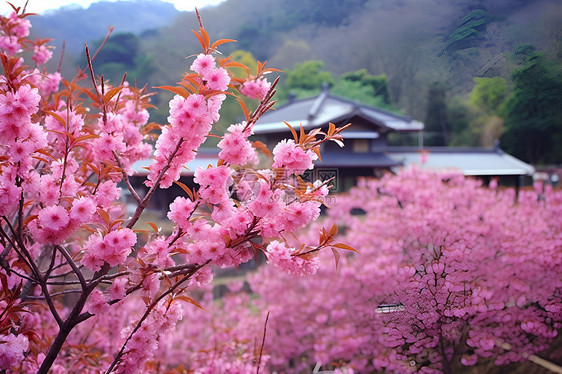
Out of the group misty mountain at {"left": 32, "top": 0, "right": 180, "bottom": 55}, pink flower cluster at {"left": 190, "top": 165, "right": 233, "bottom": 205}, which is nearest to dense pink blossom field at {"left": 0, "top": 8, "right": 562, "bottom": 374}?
pink flower cluster at {"left": 190, "top": 165, "right": 233, "bottom": 205}

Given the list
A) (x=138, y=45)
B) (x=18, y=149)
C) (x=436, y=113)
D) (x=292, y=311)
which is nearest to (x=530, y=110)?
(x=436, y=113)

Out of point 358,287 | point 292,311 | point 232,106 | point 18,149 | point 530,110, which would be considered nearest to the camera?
point 18,149

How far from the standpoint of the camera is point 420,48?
44.1 inches

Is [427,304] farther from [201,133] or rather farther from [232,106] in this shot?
[232,106]

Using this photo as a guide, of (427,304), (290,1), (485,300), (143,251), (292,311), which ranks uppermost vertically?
(290,1)

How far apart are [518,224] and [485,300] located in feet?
3.89

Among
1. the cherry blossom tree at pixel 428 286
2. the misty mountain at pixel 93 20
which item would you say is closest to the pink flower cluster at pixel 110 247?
the cherry blossom tree at pixel 428 286

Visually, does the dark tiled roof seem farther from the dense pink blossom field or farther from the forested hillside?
the dense pink blossom field

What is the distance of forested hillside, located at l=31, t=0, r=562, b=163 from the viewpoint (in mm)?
1007

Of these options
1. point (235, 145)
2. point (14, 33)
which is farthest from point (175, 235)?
point (14, 33)

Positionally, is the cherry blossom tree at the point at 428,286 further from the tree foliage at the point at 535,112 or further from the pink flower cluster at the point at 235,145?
the pink flower cluster at the point at 235,145

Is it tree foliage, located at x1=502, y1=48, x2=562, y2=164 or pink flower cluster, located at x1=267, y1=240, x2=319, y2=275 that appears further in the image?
tree foliage, located at x1=502, y1=48, x2=562, y2=164

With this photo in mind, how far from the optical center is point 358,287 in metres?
2.73

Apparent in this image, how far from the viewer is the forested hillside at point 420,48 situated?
3.30 ft
